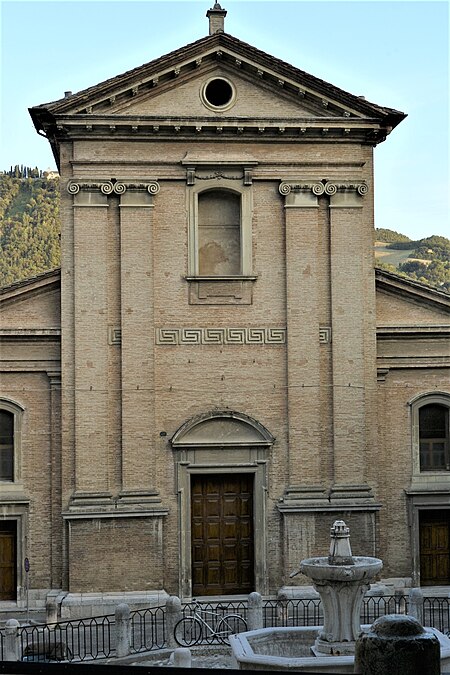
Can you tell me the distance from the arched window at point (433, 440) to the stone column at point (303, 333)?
256 cm

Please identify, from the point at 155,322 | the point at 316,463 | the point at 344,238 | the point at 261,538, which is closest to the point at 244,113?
the point at 344,238

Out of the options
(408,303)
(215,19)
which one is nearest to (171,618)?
(408,303)

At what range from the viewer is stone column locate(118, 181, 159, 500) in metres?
21.7

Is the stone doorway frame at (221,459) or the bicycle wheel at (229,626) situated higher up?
the stone doorway frame at (221,459)

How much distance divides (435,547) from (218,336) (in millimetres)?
6632

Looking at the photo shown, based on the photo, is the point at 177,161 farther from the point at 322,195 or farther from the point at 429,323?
the point at 429,323

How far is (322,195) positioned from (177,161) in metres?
3.15

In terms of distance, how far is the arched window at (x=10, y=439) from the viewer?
22000 mm

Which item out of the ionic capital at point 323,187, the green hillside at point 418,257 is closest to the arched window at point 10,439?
the ionic capital at point 323,187

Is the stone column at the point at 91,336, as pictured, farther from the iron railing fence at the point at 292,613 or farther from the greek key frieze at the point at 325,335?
the greek key frieze at the point at 325,335

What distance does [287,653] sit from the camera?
15.4 meters

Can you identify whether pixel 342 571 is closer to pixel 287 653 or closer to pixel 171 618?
pixel 287 653

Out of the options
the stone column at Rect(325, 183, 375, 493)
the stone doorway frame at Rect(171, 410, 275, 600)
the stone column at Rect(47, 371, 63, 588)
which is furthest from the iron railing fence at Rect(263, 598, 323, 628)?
the stone column at Rect(47, 371, 63, 588)

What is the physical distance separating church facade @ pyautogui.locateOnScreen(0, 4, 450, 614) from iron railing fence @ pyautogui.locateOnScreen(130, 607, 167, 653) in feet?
3.48
